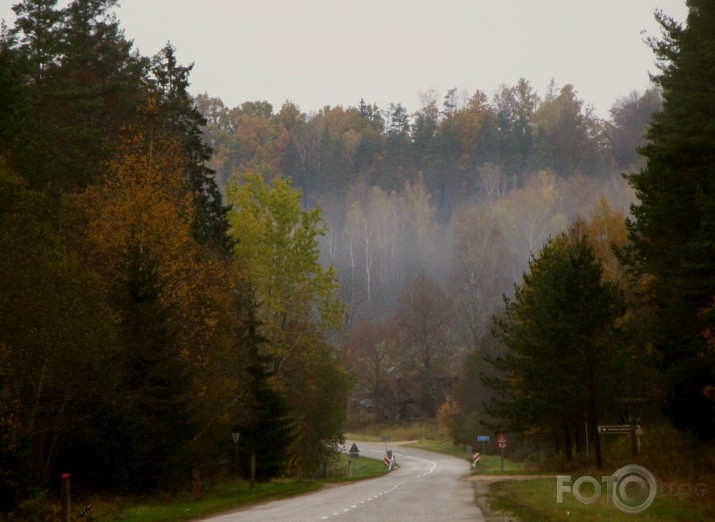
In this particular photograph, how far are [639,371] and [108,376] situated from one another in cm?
2547

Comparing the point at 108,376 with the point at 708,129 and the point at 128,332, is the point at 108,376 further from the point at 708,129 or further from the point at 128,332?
the point at 708,129

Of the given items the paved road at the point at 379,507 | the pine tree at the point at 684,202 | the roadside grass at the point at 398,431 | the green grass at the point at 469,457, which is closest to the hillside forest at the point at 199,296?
the pine tree at the point at 684,202

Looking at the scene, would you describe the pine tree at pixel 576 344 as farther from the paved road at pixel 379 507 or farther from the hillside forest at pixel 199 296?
the paved road at pixel 379 507

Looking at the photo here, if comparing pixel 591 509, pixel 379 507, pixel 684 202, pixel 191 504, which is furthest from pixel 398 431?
pixel 591 509

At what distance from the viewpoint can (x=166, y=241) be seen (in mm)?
38781

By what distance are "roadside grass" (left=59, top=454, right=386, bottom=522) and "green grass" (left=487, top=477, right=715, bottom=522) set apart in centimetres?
885

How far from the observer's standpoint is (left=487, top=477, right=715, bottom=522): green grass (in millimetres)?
21734

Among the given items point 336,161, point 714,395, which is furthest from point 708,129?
point 336,161

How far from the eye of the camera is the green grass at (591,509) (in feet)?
71.3

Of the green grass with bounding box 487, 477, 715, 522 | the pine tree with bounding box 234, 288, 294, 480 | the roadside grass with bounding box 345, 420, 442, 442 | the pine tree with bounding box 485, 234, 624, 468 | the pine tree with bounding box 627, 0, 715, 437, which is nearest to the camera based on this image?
the green grass with bounding box 487, 477, 715, 522

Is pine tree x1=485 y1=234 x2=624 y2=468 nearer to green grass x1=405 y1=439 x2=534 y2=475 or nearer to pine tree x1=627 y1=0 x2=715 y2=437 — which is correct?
pine tree x1=627 y1=0 x2=715 y2=437

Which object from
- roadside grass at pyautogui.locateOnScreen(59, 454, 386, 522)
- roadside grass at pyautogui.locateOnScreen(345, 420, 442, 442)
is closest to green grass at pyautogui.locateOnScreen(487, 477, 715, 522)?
roadside grass at pyautogui.locateOnScreen(59, 454, 386, 522)

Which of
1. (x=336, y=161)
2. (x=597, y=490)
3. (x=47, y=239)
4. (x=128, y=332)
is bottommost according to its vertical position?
(x=597, y=490)

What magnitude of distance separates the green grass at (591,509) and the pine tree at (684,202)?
18.5 ft
